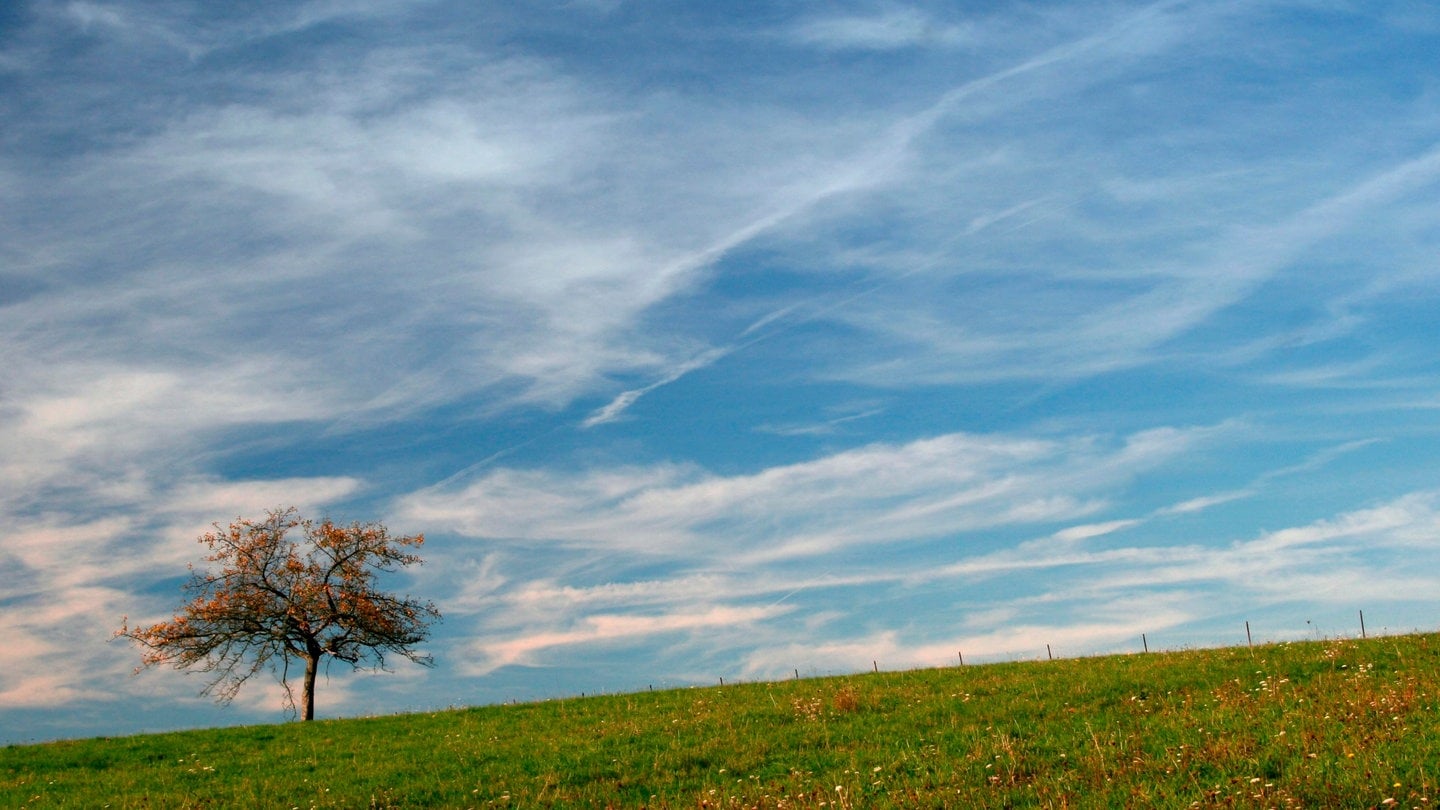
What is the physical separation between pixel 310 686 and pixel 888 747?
107 ft

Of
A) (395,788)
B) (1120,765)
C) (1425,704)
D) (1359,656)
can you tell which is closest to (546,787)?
(395,788)

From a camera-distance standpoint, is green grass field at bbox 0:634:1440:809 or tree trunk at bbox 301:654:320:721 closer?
green grass field at bbox 0:634:1440:809

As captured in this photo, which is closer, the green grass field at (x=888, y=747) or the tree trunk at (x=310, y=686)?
the green grass field at (x=888, y=747)

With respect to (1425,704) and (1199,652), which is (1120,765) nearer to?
(1425,704)

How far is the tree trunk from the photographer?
43844 millimetres

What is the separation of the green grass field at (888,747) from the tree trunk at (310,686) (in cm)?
837

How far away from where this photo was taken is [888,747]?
20.9 metres

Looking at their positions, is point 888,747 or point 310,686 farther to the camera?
point 310,686

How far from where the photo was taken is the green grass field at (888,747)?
51.6 ft

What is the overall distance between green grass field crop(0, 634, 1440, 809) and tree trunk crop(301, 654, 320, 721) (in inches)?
330

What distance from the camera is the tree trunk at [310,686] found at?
144ft

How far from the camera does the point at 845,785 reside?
17.6m

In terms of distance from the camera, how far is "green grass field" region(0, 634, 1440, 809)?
15742 millimetres

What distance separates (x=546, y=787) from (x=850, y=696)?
9702 mm
